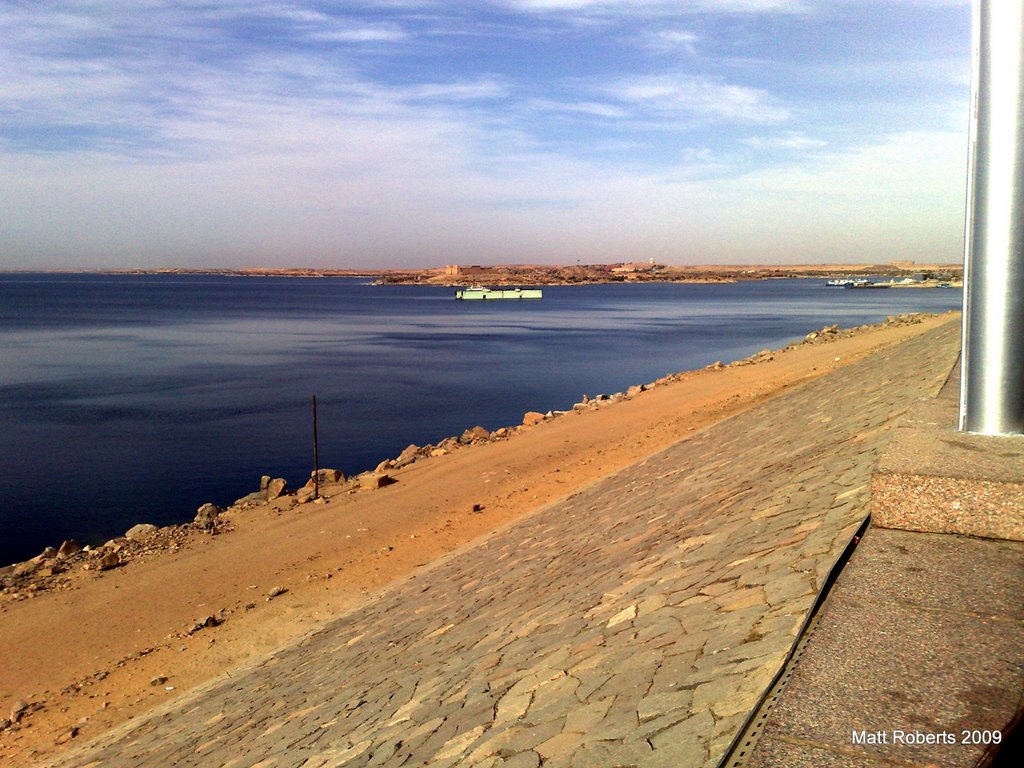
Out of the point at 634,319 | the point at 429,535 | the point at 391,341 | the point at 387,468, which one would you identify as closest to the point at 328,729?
the point at 429,535

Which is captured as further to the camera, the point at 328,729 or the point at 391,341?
the point at 391,341

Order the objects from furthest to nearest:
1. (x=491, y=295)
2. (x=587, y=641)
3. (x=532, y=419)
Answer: (x=491, y=295), (x=532, y=419), (x=587, y=641)

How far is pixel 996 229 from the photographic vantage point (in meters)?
3.77

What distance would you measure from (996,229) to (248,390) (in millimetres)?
34496

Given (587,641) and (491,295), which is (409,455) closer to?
(587,641)

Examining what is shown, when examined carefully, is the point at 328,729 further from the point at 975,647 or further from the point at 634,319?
the point at 634,319

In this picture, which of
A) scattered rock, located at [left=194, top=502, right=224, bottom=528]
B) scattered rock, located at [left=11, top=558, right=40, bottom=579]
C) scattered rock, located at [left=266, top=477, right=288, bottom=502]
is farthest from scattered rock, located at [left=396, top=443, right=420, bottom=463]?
scattered rock, located at [left=11, top=558, right=40, bottom=579]

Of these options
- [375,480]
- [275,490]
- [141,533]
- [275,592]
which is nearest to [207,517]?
[141,533]

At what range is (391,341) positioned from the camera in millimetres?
60469

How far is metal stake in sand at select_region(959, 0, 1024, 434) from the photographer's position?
3.66 metres

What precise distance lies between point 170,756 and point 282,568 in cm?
533

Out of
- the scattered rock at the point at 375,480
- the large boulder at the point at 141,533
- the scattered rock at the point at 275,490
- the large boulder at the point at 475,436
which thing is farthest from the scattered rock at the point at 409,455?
the large boulder at the point at 141,533

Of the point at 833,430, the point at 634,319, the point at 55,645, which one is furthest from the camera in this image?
Answer: the point at 634,319

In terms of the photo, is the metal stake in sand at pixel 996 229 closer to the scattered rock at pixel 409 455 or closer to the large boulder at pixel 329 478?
the large boulder at pixel 329 478
